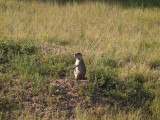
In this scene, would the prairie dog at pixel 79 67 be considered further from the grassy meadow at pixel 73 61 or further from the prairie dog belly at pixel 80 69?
the grassy meadow at pixel 73 61

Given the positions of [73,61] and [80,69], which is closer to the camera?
[80,69]

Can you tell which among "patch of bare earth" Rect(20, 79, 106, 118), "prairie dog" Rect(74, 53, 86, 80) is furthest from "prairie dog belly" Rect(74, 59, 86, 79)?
"patch of bare earth" Rect(20, 79, 106, 118)

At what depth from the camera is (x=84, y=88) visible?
608 centimetres

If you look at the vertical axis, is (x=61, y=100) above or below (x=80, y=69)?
below

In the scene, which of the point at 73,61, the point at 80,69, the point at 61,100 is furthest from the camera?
the point at 73,61

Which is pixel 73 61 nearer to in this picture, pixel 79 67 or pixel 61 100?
pixel 79 67

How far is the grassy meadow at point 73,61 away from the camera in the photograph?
18.8 feet

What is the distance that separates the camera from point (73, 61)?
24.4ft

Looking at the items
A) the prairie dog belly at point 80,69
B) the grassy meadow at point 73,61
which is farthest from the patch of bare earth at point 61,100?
the prairie dog belly at point 80,69

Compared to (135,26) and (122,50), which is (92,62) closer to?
(122,50)

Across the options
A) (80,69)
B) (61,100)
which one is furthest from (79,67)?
(61,100)

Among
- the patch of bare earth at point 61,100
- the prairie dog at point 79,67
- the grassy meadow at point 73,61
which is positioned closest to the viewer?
the patch of bare earth at point 61,100

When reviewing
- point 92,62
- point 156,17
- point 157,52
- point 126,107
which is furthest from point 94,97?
point 156,17

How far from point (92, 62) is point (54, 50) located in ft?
3.75
